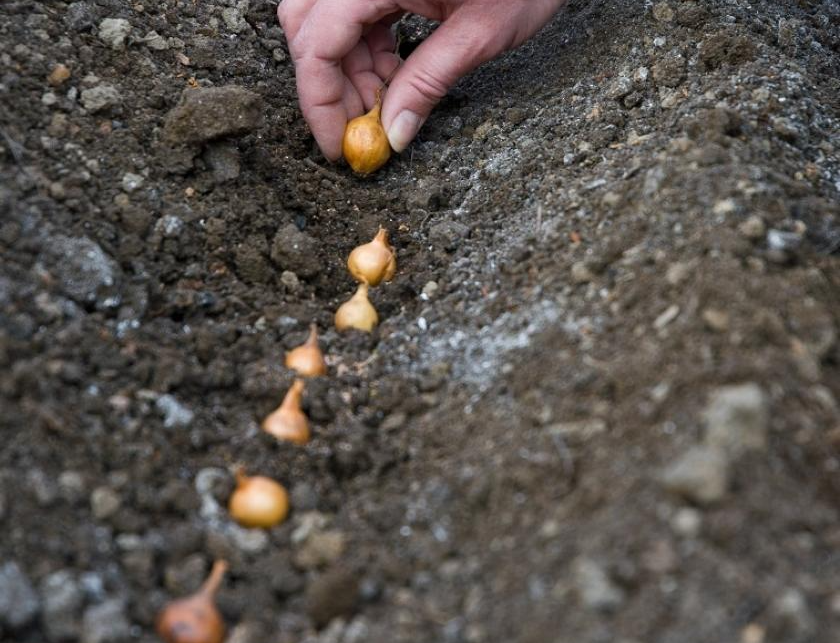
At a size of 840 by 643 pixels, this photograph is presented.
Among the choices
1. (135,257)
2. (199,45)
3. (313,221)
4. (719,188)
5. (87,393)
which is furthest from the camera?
(199,45)

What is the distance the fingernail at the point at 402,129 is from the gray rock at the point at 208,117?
428 millimetres

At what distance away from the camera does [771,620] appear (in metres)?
1.42

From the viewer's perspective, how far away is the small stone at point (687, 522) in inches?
59.8

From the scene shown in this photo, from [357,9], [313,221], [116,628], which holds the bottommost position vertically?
[313,221]

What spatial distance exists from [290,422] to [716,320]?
84cm

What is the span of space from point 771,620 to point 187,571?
946mm

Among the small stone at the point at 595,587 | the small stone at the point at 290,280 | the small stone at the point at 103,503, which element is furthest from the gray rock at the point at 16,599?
Answer: the small stone at the point at 290,280

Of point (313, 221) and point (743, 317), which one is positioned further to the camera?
point (313, 221)

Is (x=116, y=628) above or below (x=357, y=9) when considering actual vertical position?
below

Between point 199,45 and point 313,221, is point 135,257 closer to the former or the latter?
point 313,221

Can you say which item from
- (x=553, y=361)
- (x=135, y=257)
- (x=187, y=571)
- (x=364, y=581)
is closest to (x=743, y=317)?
(x=553, y=361)

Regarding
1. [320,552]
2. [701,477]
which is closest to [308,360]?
[320,552]

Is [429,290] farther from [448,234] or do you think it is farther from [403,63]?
[403,63]

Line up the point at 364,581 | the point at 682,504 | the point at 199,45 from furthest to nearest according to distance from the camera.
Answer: the point at 199,45 → the point at 364,581 → the point at 682,504
